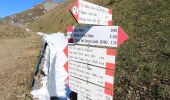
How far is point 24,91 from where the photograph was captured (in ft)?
40.7

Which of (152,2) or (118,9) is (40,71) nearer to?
(152,2)

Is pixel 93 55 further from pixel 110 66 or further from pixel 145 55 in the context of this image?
pixel 145 55

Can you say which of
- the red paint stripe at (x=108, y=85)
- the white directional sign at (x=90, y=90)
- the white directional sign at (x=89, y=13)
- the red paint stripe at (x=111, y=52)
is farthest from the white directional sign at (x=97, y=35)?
the white directional sign at (x=90, y=90)

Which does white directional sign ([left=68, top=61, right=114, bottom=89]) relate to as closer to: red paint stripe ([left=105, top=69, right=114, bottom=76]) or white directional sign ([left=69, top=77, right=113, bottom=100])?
red paint stripe ([left=105, top=69, right=114, bottom=76])

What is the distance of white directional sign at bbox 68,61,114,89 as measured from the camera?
7441 millimetres

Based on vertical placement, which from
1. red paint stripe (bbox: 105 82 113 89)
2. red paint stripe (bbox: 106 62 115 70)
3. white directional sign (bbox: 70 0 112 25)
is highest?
white directional sign (bbox: 70 0 112 25)

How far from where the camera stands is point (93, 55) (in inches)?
309

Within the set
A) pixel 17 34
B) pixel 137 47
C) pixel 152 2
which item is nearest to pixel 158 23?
pixel 137 47

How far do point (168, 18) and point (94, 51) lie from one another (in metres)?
8.75

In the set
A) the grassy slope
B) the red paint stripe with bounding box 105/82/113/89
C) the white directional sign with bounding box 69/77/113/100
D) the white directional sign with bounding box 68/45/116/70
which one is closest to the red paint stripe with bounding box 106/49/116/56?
the white directional sign with bounding box 68/45/116/70

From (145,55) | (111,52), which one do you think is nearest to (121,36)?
(111,52)

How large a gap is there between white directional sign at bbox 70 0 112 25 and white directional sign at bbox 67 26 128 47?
0.93ft

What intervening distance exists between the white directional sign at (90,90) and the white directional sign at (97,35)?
116cm

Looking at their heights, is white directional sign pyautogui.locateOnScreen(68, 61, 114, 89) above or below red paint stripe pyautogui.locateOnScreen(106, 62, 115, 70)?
below
